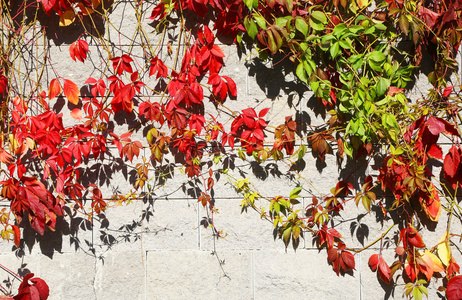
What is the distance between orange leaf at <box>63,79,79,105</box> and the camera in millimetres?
1933

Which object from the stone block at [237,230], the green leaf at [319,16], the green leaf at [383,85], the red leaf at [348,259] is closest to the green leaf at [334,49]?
the green leaf at [319,16]

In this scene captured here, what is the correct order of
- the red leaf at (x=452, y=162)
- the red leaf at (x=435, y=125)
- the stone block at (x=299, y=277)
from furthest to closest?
the stone block at (x=299, y=277) → the red leaf at (x=452, y=162) → the red leaf at (x=435, y=125)

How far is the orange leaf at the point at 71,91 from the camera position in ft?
6.34

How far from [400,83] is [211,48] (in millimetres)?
972

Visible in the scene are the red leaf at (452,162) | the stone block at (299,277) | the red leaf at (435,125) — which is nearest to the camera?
the red leaf at (435,125)

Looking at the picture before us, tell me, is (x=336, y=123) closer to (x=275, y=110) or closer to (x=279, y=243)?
(x=275, y=110)

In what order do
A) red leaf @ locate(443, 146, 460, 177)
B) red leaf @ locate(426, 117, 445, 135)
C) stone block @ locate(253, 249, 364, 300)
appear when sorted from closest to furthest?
red leaf @ locate(426, 117, 445, 135), red leaf @ locate(443, 146, 460, 177), stone block @ locate(253, 249, 364, 300)

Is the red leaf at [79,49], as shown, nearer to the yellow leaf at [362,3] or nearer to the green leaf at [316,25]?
the green leaf at [316,25]

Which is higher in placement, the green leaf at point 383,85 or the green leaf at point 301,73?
the green leaf at point 301,73

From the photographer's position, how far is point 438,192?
196cm

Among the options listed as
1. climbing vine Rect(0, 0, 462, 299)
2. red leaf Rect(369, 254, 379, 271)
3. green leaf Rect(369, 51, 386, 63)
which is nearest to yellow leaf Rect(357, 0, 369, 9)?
climbing vine Rect(0, 0, 462, 299)

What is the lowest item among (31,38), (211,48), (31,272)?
(31,272)

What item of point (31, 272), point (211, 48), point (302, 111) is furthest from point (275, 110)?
point (31, 272)

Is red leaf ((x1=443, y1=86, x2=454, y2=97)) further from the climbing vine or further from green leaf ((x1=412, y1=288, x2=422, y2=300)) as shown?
green leaf ((x1=412, y1=288, x2=422, y2=300))
